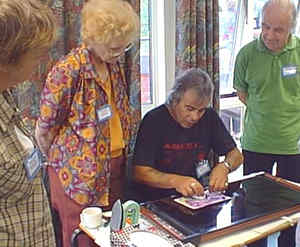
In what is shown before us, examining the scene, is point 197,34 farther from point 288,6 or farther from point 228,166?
point 228,166

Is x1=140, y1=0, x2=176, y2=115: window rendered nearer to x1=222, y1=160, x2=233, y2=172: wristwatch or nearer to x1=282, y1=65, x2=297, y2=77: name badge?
x1=282, y1=65, x2=297, y2=77: name badge

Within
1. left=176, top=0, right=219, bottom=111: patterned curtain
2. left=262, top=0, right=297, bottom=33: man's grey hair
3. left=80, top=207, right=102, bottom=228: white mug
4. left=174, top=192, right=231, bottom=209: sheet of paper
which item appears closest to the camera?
left=80, top=207, right=102, bottom=228: white mug

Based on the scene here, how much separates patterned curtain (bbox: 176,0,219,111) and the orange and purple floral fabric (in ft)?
3.16

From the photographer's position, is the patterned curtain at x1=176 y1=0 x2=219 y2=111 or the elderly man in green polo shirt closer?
the elderly man in green polo shirt

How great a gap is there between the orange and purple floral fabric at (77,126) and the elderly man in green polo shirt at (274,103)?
38.2 inches

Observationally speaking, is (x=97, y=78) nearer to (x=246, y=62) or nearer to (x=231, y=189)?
(x=231, y=189)

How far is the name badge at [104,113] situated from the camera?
1823 millimetres

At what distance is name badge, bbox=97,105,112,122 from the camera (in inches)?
71.8

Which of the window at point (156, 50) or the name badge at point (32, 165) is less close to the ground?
the window at point (156, 50)

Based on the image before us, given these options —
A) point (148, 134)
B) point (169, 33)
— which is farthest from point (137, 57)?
point (148, 134)

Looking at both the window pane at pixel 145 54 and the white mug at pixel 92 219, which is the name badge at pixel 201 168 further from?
the window pane at pixel 145 54

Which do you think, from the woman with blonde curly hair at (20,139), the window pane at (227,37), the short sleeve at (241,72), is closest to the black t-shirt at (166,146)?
the short sleeve at (241,72)

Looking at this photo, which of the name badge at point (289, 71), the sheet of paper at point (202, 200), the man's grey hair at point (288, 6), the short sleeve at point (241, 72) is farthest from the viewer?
the short sleeve at point (241, 72)

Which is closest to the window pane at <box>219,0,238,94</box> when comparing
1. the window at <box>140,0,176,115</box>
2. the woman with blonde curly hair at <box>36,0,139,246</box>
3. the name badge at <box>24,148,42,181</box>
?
the window at <box>140,0,176,115</box>
